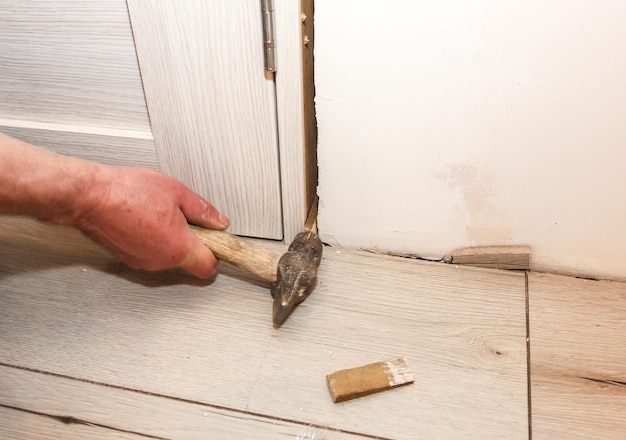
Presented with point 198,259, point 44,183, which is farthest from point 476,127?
point 44,183

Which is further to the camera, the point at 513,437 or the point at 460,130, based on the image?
the point at 460,130

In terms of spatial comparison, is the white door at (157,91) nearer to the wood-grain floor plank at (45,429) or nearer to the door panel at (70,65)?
the door panel at (70,65)

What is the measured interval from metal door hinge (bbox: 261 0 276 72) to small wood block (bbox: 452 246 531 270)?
0.48 meters

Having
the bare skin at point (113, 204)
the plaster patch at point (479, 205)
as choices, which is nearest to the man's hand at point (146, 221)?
the bare skin at point (113, 204)

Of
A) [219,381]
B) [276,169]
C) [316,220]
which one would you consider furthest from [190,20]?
[219,381]

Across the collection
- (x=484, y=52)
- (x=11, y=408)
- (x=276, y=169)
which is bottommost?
(x=11, y=408)

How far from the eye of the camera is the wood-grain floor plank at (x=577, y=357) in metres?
0.82

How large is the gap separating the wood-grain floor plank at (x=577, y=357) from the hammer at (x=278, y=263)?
1.25ft

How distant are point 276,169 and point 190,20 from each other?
0.92 ft

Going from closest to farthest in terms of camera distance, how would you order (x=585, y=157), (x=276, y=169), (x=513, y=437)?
(x=513, y=437), (x=585, y=157), (x=276, y=169)

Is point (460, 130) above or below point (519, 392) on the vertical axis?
above

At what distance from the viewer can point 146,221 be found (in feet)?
2.91

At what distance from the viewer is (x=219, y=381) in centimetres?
88

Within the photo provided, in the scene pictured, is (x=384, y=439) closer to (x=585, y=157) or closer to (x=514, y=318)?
(x=514, y=318)
